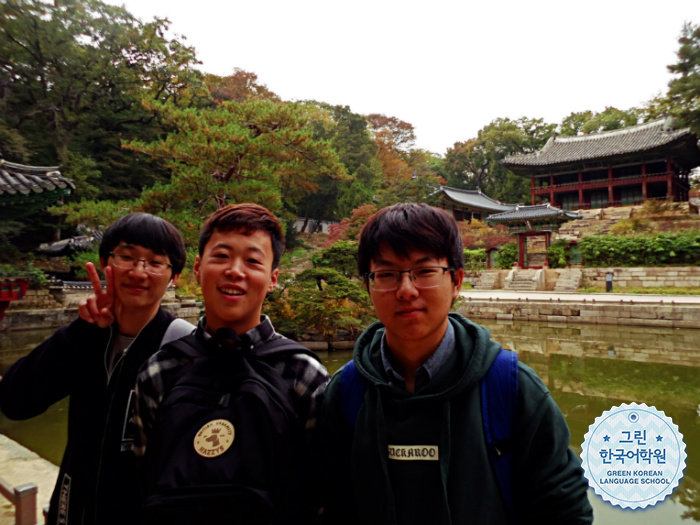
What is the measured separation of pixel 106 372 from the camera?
1.39 m

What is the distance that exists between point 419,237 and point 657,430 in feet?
7.37

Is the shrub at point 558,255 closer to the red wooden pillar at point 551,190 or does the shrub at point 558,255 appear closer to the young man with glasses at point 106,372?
the red wooden pillar at point 551,190

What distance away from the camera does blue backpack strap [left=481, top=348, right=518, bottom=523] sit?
938 millimetres

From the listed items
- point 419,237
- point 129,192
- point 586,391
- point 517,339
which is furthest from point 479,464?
point 129,192

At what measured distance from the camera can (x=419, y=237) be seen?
1089mm

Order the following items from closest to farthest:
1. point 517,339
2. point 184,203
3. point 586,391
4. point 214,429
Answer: point 214,429 < point 586,391 < point 517,339 < point 184,203

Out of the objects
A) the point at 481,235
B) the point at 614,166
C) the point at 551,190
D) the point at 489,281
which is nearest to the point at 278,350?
the point at 489,281

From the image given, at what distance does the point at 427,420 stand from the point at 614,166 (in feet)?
91.1

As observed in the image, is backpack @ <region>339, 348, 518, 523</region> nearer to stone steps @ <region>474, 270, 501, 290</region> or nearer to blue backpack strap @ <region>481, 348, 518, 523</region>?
blue backpack strap @ <region>481, 348, 518, 523</region>

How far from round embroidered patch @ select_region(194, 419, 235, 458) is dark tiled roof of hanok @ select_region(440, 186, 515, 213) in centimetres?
2572

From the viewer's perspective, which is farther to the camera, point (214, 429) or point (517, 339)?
point (517, 339)

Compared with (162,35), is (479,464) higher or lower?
lower

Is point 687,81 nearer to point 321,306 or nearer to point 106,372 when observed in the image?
point 321,306

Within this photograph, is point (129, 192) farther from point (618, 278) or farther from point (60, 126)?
point (618, 278)
